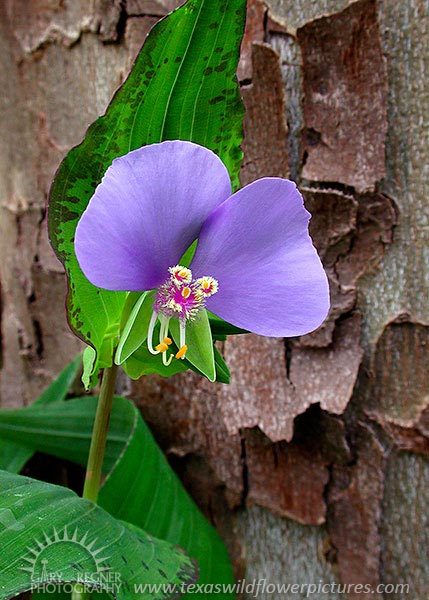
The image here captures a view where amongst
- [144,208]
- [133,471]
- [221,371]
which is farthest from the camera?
[133,471]

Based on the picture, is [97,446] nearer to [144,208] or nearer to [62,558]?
[62,558]

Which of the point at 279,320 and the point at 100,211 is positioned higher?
the point at 100,211

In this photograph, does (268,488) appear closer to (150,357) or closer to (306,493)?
(306,493)

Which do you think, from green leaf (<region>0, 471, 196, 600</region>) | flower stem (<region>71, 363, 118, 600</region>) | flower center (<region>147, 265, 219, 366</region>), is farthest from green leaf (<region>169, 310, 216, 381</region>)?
green leaf (<region>0, 471, 196, 600</region>)

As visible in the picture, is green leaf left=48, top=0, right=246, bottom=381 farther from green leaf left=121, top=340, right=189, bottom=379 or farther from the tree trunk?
the tree trunk

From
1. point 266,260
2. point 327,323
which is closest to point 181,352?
point 266,260

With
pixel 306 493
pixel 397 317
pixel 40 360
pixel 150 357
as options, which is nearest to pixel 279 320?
pixel 150 357

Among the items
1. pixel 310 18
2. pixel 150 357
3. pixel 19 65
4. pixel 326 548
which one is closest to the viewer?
pixel 150 357
